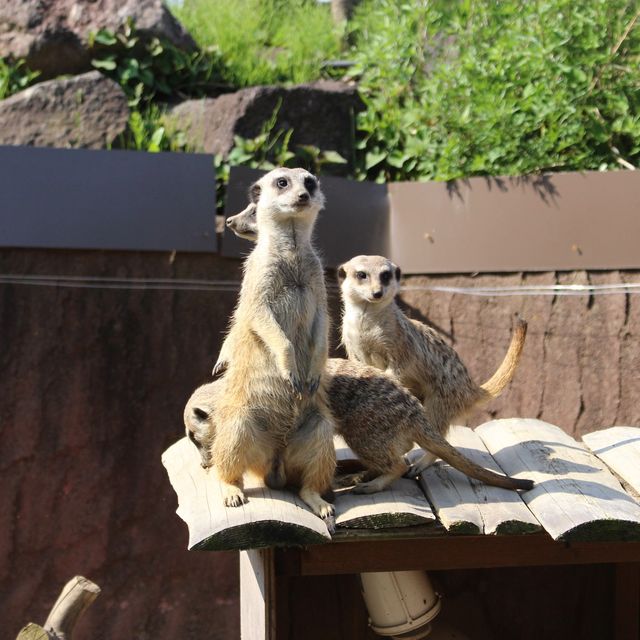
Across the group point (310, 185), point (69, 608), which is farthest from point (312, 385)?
point (69, 608)

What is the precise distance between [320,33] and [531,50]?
92.3 inches

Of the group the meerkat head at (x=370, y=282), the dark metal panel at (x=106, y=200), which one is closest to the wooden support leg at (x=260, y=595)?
the meerkat head at (x=370, y=282)

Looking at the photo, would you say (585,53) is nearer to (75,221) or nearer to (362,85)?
(362,85)

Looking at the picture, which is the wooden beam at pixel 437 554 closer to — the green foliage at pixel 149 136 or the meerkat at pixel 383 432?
the meerkat at pixel 383 432

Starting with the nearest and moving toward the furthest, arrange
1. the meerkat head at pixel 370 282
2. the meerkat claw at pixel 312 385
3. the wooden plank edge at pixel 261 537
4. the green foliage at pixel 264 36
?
the wooden plank edge at pixel 261 537 < the meerkat claw at pixel 312 385 < the meerkat head at pixel 370 282 < the green foliage at pixel 264 36

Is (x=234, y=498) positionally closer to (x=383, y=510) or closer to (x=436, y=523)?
(x=383, y=510)

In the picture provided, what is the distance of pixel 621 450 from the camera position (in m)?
3.70

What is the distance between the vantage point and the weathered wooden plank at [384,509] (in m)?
2.80

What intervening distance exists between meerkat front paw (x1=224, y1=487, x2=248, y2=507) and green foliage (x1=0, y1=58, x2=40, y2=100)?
154 inches

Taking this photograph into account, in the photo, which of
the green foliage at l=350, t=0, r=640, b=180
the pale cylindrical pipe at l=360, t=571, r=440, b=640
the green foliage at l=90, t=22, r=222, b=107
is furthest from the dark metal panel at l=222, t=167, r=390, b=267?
the pale cylindrical pipe at l=360, t=571, r=440, b=640

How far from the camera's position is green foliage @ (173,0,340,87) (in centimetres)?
666

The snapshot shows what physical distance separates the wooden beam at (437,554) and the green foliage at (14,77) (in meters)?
4.08

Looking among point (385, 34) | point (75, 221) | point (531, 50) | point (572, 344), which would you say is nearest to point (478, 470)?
point (572, 344)

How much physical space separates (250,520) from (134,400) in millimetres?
2390
